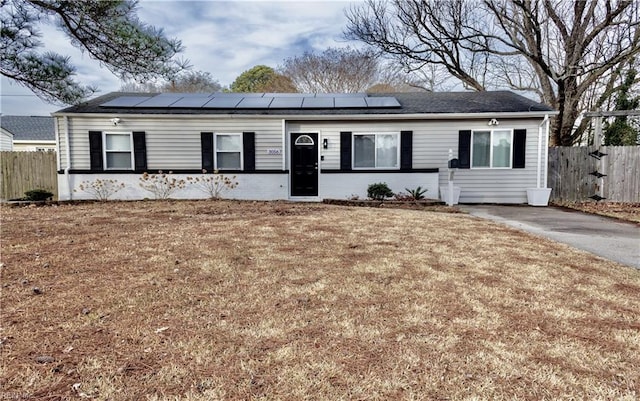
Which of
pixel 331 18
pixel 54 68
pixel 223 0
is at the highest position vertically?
pixel 331 18

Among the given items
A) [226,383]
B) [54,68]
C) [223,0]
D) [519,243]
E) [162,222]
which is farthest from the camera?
[223,0]

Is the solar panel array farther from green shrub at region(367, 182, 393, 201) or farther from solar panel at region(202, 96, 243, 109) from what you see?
green shrub at region(367, 182, 393, 201)

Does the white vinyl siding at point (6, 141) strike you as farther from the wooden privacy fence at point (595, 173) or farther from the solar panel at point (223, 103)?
the wooden privacy fence at point (595, 173)

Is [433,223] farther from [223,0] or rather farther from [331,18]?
[331,18]

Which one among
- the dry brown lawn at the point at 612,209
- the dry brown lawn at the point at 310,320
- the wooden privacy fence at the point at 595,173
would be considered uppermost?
the wooden privacy fence at the point at 595,173

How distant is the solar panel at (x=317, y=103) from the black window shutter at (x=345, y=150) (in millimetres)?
1102

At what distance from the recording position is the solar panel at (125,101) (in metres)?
11.7

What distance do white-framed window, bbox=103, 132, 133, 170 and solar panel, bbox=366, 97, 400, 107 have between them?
7.38m

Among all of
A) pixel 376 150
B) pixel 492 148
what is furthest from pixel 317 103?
pixel 492 148

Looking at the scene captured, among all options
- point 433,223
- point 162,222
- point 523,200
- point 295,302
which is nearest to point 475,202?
point 523,200

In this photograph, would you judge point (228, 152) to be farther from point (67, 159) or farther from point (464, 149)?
point (464, 149)

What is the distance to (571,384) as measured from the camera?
2.09 metres

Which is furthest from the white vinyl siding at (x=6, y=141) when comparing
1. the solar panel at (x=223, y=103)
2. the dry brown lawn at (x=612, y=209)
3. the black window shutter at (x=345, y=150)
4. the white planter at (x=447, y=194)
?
the dry brown lawn at (x=612, y=209)

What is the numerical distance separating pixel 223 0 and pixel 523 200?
34.3ft
